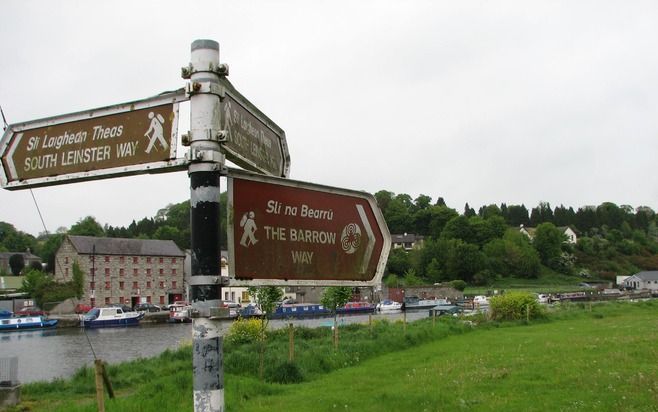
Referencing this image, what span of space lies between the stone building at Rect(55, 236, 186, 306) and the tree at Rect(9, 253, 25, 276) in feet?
115

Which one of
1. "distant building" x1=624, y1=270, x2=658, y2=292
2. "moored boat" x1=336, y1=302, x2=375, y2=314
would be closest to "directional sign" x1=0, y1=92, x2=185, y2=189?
"moored boat" x1=336, y1=302, x2=375, y2=314

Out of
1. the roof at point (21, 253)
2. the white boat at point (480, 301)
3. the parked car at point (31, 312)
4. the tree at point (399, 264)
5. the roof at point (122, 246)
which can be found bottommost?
the white boat at point (480, 301)

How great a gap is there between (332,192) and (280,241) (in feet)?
1.74

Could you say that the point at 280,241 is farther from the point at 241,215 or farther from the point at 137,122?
the point at 137,122

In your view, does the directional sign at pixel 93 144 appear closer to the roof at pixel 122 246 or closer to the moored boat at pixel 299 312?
the moored boat at pixel 299 312

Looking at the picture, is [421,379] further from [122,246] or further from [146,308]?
[122,246]

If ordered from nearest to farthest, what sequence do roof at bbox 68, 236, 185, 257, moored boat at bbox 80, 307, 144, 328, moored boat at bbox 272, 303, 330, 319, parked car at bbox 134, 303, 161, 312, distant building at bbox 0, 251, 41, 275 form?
moored boat at bbox 80, 307, 144, 328 < moored boat at bbox 272, 303, 330, 319 < roof at bbox 68, 236, 185, 257 < parked car at bbox 134, 303, 161, 312 < distant building at bbox 0, 251, 41, 275

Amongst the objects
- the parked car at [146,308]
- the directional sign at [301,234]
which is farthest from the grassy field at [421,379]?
the parked car at [146,308]

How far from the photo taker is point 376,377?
15.6 meters

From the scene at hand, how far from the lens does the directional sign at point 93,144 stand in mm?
3744

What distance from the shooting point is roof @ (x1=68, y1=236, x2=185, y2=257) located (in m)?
71.5

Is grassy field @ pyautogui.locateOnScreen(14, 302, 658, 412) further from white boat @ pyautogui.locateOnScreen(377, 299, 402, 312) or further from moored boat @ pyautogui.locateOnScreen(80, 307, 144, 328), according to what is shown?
white boat @ pyautogui.locateOnScreen(377, 299, 402, 312)

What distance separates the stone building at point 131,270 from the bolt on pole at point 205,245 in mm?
70218

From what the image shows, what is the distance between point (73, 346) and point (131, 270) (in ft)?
126
